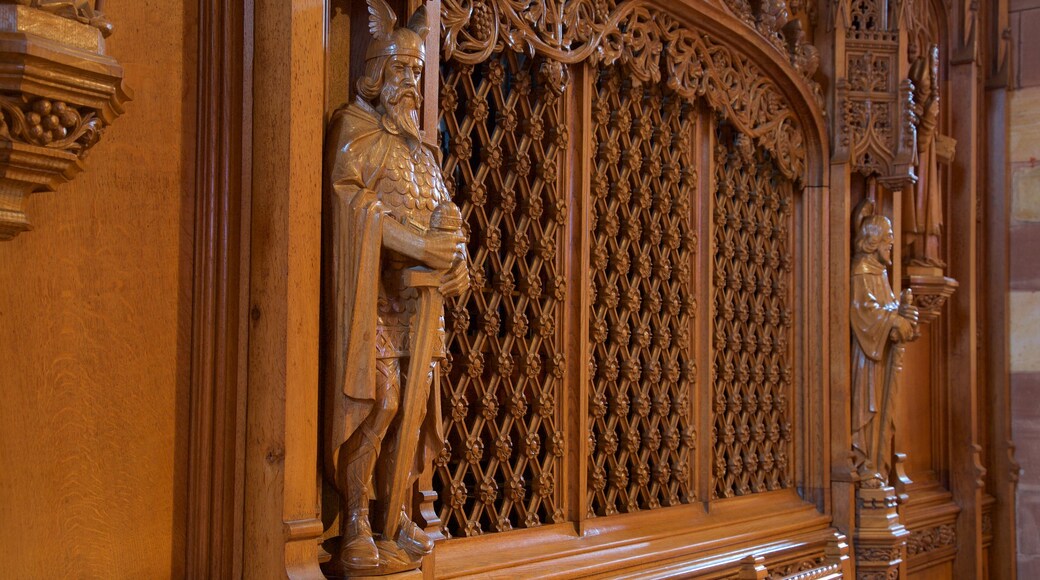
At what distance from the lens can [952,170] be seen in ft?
19.5

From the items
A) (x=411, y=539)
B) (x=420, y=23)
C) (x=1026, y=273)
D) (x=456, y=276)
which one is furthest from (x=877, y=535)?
(x=420, y=23)

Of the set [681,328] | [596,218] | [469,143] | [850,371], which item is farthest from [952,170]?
[469,143]

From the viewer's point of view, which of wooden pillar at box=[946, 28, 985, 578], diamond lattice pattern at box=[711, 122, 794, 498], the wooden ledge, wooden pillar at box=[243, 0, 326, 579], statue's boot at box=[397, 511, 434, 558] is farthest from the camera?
wooden pillar at box=[946, 28, 985, 578]

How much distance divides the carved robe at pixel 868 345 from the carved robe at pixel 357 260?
3070 mm

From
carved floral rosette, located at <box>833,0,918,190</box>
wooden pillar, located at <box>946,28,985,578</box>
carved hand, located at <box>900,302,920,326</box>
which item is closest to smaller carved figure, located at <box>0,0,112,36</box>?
carved floral rosette, located at <box>833,0,918,190</box>

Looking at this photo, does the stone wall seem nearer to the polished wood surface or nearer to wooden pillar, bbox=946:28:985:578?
the polished wood surface

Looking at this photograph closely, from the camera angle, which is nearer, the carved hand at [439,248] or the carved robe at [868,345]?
the carved hand at [439,248]

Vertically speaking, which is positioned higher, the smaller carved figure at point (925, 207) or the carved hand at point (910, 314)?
the smaller carved figure at point (925, 207)

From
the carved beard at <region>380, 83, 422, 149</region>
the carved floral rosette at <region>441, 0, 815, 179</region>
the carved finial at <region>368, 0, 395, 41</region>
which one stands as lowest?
the carved beard at <region>380, 83, 422, 149</region>

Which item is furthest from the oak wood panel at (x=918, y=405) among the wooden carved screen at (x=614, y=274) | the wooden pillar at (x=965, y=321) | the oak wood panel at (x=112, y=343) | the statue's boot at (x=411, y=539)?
the oak wood panel at (x=112, y=343)

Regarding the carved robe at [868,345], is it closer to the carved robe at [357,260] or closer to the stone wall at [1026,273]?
the stone wall at [1026,273]

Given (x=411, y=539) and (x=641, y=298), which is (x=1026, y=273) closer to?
(x=641, y=298)

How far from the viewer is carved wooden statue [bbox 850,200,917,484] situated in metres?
4.77

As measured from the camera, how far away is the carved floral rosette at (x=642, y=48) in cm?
299
